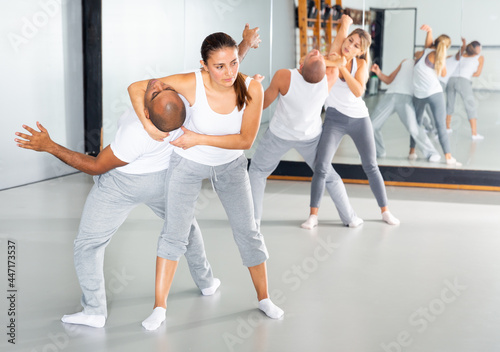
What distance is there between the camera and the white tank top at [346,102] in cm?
472

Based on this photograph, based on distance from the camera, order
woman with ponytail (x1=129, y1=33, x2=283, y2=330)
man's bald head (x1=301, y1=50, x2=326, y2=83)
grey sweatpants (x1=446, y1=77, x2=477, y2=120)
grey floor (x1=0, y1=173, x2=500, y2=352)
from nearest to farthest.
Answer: woman with ponytail (x1=129, y1=33, x2=283, y2=330) → grey floor (x1=0, y1=173, x2=500, y2=352) → man's bald head (x1=301, y1=50, x2=326, y2=83) → grey sweatpants (x1=446, y1=77, x2=477, y2=120)

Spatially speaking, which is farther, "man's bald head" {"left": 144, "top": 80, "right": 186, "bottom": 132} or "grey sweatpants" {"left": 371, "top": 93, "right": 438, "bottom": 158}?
"grey sweatpants" {"left": 371, "top": 93, "right": 438, "bottom": 158}

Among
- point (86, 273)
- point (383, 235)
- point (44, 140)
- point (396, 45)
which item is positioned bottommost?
point (383, 235)

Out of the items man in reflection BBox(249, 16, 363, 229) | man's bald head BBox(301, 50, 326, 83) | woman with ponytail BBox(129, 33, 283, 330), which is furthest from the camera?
man in reflection BBox(249, 16, 363, 229)

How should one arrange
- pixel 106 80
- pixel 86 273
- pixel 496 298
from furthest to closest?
pixel 106 80, pixel 496 298, pixel 86 273

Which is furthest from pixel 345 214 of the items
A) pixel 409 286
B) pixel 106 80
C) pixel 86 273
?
pixel 106 80

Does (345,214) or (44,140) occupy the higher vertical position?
(44,140)

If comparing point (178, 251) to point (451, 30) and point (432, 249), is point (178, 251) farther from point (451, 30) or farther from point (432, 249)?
point (451, 30)

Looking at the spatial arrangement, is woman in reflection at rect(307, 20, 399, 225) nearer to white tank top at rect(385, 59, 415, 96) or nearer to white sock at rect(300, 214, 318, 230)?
white sock at rect(300, 214, 318, 230)

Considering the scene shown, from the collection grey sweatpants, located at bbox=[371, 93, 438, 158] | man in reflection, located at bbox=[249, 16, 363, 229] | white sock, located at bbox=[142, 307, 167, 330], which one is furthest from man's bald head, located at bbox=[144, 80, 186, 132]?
grey sweatpants, located at bbox=[371, 93, 438, 158]

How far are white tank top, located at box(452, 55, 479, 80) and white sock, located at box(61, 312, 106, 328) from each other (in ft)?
14.9

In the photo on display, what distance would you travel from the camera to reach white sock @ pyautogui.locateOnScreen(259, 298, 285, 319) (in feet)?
9.90

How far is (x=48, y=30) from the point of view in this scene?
20.6 ft

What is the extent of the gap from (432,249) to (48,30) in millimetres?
4242
